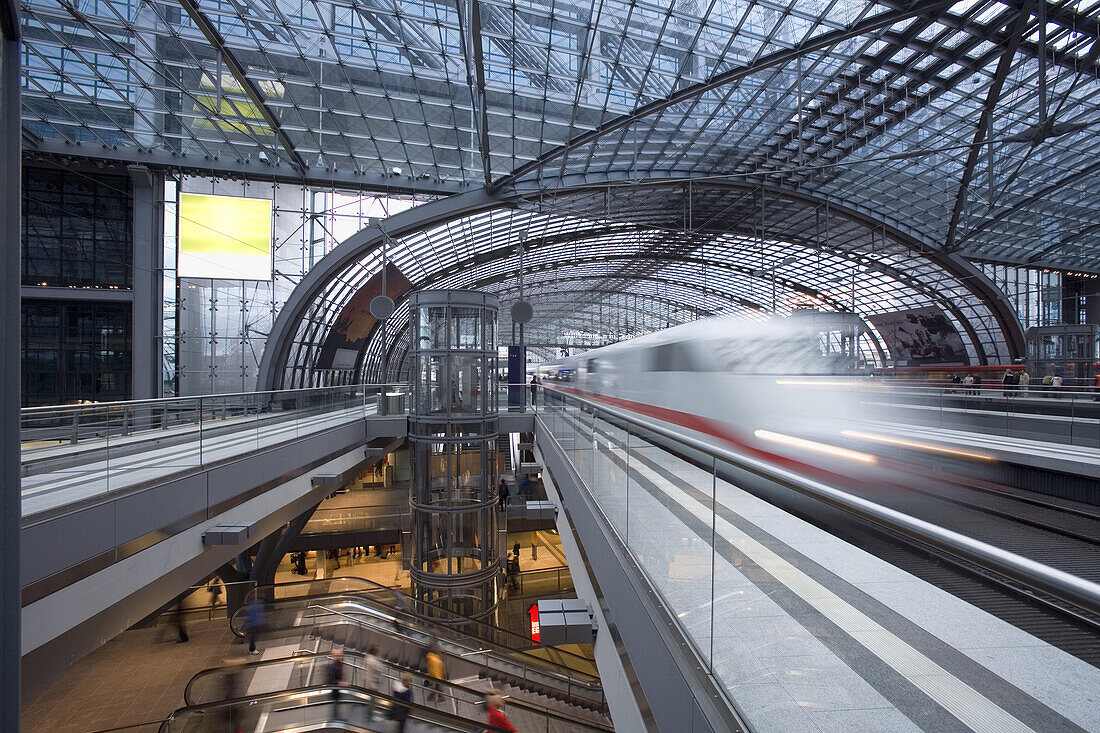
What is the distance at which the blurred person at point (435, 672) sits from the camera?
11305 millimetres

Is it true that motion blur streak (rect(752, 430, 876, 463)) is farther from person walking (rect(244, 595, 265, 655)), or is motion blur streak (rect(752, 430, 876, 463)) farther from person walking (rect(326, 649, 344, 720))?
person walking (rect(244, 595, 265, 655))

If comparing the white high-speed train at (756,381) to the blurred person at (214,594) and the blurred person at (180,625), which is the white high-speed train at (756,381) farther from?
the blurred person at (214,594)

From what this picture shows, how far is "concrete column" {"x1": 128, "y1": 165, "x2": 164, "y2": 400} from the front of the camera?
2358 centimetres

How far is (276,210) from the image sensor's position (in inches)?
1039

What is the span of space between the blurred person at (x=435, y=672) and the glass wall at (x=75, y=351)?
19.2 metres

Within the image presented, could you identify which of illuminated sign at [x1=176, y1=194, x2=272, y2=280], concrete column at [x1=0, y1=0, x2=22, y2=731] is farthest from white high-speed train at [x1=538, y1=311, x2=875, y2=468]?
illuminated sign at [x1=176, y1=194, x2=272, y2=280]

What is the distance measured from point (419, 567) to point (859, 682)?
13.9 metres

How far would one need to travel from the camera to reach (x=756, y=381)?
11.1 m

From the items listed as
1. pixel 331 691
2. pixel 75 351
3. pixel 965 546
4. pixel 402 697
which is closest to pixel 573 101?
pixel 402 697

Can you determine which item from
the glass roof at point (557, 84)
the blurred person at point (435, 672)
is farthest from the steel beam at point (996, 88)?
the blurred person at point (435, 672)

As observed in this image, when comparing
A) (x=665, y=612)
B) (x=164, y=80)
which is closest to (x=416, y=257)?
(x=164, y=80)

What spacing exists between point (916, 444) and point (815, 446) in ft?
9.34

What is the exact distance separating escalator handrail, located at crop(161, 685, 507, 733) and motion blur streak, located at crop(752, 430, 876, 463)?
6887 mm

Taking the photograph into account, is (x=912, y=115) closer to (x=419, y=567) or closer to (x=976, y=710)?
(x=419, y=567)
